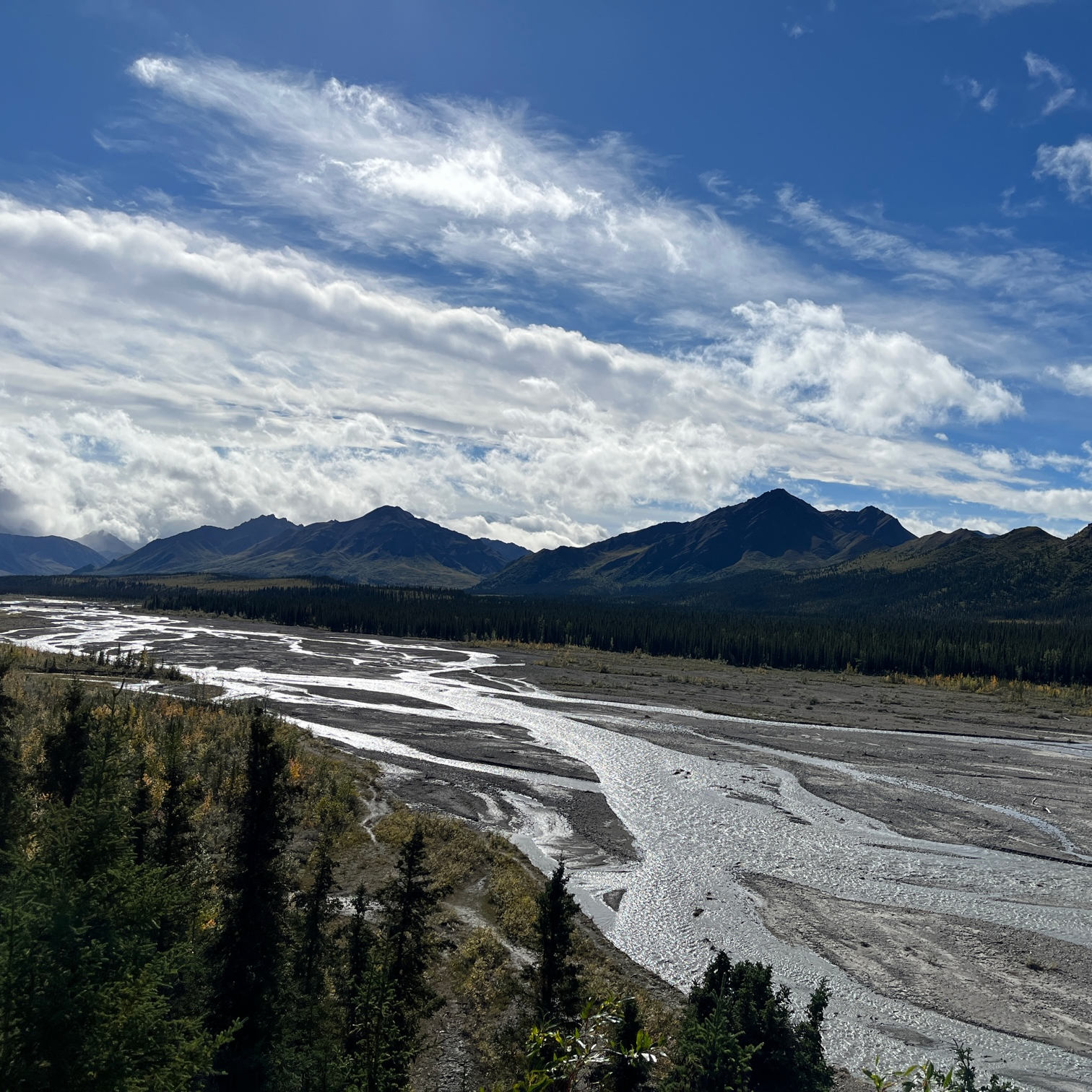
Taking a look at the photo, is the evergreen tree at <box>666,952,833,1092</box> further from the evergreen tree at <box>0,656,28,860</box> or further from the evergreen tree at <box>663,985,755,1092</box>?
the evergreen tree at <box>0,656,28,860</box>

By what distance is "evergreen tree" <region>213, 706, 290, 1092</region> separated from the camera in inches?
590

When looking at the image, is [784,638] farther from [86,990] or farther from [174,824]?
[86,990]

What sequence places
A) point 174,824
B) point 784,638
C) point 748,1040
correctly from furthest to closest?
1. point 784,638
2. point 174,824
3. point 748,1040

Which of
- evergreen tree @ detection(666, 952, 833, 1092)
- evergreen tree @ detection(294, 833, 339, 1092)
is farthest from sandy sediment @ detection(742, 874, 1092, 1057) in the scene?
evergreen tree @ detection(294, 833, 339, 1092)

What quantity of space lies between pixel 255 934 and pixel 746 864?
26.6m

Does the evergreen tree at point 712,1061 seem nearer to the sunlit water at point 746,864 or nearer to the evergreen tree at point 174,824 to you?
the sunlit water at point 746,864

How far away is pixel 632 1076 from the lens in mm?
17969

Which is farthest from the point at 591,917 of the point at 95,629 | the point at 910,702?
the point at 95,629

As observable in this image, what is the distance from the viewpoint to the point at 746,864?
119 feet

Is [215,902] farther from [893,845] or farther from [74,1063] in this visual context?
[893,845]

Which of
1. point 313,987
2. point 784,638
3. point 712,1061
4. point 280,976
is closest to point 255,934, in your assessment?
point 280,976

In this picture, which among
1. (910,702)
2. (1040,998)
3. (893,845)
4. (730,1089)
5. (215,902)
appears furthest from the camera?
(910,702)

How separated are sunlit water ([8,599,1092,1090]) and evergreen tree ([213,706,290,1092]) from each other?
48.8 feet

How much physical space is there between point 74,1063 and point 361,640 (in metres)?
156
